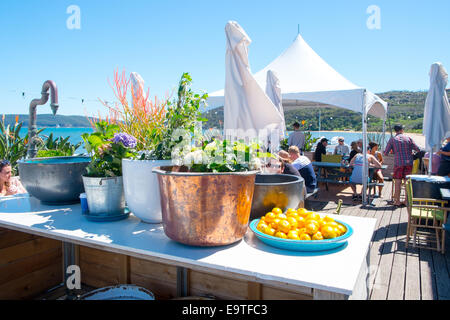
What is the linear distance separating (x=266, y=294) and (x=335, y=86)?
616cm

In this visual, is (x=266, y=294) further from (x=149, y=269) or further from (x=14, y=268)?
(x=14, y=268)

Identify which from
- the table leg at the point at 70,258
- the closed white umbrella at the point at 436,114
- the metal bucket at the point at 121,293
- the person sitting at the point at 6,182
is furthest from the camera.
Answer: the closed white umbrella at the point at 436,114

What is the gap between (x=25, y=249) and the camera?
2.06m

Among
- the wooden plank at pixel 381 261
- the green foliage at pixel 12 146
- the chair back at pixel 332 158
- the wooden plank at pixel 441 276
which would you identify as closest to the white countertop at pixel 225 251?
the wooden plank at pixel 381 261

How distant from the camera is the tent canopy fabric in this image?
20.5ft

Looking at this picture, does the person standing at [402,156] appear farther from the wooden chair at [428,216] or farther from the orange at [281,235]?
the orange at [281,235]

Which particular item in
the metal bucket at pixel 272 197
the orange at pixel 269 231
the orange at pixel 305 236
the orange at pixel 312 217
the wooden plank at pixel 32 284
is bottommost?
the wooden plank at pixel 32 284

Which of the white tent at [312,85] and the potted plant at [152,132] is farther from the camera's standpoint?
the white tent at [312,85]

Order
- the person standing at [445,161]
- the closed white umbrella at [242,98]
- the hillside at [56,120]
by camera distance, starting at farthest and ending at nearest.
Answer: the person standing at [445,161], the hillside at [56,120], the closed white umbrella at [242,98]

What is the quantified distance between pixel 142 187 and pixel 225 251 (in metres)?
0.46

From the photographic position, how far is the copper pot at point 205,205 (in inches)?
41.4

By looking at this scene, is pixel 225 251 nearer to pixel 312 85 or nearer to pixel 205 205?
pixel 205 205

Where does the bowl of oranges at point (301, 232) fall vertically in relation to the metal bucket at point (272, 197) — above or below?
below

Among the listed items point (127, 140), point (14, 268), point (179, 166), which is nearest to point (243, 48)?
point (127, 140)
